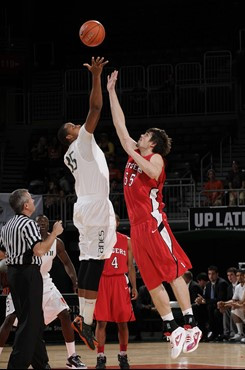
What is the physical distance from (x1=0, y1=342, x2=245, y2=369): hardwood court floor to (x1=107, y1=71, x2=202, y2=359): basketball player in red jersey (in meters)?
1.63

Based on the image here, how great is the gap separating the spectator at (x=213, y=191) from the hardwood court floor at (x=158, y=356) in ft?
13.4

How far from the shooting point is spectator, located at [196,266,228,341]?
19.3 m

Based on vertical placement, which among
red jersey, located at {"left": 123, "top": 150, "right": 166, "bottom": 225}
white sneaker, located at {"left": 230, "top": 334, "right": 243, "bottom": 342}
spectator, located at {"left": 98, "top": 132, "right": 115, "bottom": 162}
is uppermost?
spectator, located at {"left": 98, "top": 132, "right": 115, "bottom": 162}

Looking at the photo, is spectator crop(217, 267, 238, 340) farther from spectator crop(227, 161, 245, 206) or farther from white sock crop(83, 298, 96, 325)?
white sock crop(83, 298, 96, 325)

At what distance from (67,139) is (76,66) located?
1934 cm

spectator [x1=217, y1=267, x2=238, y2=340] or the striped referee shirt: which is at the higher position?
the striped referee shirt

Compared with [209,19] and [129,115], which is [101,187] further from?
[209,19]

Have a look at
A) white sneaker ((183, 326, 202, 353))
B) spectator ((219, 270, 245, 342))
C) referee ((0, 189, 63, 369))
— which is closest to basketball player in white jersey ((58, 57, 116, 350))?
referee ((0, 189, 63, 369))

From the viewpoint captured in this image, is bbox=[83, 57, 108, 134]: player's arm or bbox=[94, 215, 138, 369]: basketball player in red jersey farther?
bbox=[94, 215, 138, 369]: basketball player in red jersey

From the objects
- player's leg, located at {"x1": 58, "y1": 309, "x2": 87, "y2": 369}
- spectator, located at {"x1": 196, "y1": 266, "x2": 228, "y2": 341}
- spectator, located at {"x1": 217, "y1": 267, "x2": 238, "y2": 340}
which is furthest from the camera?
spectator, located at {"x1": 196, "y1": 266, "x2": 228, "y2": 341}

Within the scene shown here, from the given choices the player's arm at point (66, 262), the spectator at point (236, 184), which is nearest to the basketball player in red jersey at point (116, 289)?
the player's arm at point (66, 262)

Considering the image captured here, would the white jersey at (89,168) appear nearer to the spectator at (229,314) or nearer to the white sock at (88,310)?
the white sock at (88,310)

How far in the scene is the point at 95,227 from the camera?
976 centimetres

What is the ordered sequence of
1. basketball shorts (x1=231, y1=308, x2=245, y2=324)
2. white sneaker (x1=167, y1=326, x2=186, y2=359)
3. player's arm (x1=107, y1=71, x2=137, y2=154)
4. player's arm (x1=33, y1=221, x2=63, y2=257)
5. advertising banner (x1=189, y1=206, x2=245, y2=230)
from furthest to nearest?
advertising banner (x1=189, y1=206, x2=245, y2=230), basketball shorts (x1=231, y1=308, x2=245, y2=324), player's arm (x1=107, y1=71, x2=137, y2=154), white sneaker (x1=167, y1=326, x2=186, y2=359), player's arm (x1=33, y1=221, x2=63, y2=257)
